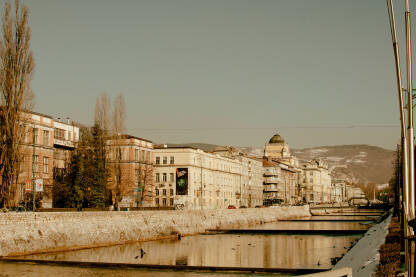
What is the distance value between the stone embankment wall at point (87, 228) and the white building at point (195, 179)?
27009 mm

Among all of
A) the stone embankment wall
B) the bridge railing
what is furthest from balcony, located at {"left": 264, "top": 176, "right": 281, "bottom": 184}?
the bridge railing

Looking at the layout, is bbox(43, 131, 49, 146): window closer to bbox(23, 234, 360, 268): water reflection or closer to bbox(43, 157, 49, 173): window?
bbox(43, 157, 49, 173): window

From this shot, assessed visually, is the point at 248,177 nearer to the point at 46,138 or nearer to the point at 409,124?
the point at 46,138

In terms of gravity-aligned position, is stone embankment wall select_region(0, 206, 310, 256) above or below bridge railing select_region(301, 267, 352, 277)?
below

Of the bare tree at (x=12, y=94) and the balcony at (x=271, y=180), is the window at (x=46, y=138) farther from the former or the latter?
the balcony at (x=271, y=180)

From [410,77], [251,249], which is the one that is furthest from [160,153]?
[410,77]

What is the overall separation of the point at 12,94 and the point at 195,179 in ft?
228

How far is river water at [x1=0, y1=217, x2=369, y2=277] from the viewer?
35188mm

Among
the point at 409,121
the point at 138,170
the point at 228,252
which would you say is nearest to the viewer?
the point at 409,121

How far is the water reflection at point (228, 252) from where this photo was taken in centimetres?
4262

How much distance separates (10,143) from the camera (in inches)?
1855

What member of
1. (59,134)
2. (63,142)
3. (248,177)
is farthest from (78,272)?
(248,177)

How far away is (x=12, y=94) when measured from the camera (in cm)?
4856

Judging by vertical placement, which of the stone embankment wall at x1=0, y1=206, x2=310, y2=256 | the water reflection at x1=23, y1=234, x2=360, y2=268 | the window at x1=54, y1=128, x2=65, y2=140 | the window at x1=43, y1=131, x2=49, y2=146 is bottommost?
the water reflection at x1=23, y1=234, x2=360, y2=268
